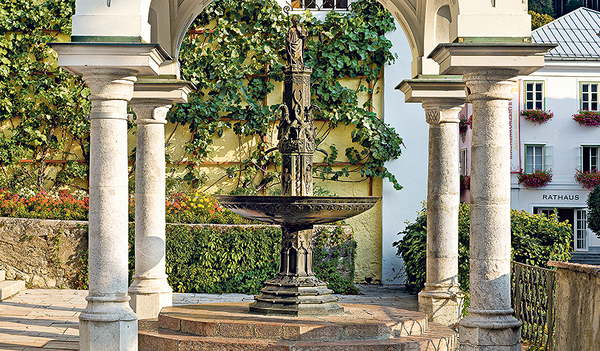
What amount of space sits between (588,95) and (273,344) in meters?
22.6

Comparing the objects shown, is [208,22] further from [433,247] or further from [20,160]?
[433,247]

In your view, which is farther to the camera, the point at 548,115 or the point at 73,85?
the point at 548,115

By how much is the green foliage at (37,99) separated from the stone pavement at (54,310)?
3376 mm

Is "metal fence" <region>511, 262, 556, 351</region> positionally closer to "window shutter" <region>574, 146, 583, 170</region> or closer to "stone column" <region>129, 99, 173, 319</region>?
"stone column" <region>129, 99, 173, 319</region>

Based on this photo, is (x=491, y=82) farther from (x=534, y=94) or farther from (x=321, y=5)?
(x=534, y=94)

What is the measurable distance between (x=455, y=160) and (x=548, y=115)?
18129 millimetres

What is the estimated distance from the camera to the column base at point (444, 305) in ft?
26.1

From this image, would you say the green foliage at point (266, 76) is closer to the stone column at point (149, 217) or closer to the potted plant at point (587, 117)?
the stone column at point (149, 217)

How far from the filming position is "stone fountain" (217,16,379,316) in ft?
20.8

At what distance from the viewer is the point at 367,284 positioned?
1262 cm

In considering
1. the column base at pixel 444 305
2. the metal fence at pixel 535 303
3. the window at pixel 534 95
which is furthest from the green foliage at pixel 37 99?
the window at pixel 534 95

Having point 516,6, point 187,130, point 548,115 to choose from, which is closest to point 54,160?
point 187,130

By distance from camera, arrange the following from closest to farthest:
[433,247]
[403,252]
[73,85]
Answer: [433,247]
[403,252]
[73,85]

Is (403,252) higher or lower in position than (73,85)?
lower
